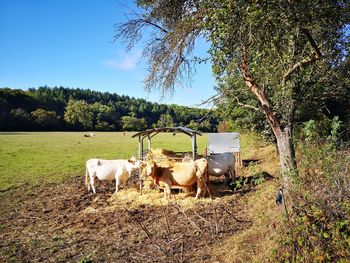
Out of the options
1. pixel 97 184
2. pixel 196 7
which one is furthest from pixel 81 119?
pixel 196 7

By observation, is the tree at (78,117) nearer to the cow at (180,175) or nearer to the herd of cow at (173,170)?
the herd of cow at (173,170)

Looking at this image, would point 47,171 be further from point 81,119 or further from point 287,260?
point 81,119

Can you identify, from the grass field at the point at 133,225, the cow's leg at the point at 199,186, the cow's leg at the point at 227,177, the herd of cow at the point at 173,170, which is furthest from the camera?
the cow's leg at the point at 227,177

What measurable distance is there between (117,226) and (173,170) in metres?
3.41

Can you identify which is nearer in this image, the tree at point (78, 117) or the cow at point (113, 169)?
the cow at point (113, 169)

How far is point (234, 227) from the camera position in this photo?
769 centimetres

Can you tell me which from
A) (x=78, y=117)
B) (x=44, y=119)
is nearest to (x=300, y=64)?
(x=44, y=119)

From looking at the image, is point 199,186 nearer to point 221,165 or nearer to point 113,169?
point 221,165

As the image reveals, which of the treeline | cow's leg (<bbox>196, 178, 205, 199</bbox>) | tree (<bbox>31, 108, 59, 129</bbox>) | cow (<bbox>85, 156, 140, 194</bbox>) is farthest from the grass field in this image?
tree (<bbox>31, 108, 59, 129</bbox>)

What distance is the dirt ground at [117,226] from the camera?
259 inches

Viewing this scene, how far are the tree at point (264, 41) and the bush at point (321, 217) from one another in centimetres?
58

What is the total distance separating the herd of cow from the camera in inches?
434

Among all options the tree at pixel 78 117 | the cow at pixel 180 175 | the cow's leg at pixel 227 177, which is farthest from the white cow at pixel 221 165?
the tree at pixel 78 117

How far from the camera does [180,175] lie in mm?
11133
